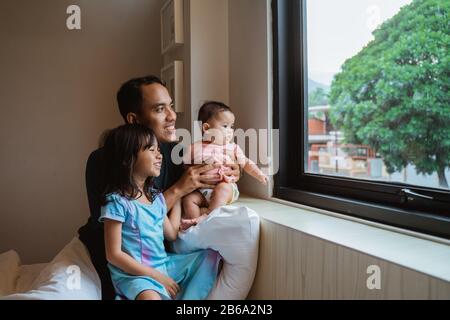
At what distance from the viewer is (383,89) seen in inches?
50.9

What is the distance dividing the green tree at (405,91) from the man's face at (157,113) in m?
0.69

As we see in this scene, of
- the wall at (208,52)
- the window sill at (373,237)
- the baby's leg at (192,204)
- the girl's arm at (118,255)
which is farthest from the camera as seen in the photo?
the wall at (208,52)

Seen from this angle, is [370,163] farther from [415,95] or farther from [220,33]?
[220,33]

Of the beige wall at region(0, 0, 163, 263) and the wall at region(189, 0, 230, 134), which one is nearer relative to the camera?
the wall at region(189, 0, 230, 134)

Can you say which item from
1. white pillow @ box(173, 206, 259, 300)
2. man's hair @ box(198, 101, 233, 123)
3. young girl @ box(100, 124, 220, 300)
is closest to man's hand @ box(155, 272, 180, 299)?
young girl @ box(100, 124, 220, 300)

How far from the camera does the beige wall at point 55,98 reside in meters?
2.27

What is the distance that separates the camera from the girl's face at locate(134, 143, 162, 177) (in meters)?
1.28

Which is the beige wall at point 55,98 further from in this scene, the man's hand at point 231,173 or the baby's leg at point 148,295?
the baby's leg at point 148,295

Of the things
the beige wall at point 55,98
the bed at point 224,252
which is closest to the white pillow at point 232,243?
the bed at point 224,252

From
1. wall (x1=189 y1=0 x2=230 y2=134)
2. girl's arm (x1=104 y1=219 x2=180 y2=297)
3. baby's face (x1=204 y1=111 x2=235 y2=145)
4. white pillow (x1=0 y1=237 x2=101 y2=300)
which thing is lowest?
white pillow (x1=0 y1=237 x2=101 y2=300)

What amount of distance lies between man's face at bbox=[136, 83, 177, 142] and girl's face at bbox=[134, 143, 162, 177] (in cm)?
21

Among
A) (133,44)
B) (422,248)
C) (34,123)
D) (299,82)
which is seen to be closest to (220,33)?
(299,82)

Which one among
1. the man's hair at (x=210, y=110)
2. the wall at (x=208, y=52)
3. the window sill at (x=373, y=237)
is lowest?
the window sill at (x=373, y=237)

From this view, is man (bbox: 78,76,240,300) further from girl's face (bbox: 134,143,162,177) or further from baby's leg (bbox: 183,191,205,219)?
girl's face (bbox: 134,143,162,177)
